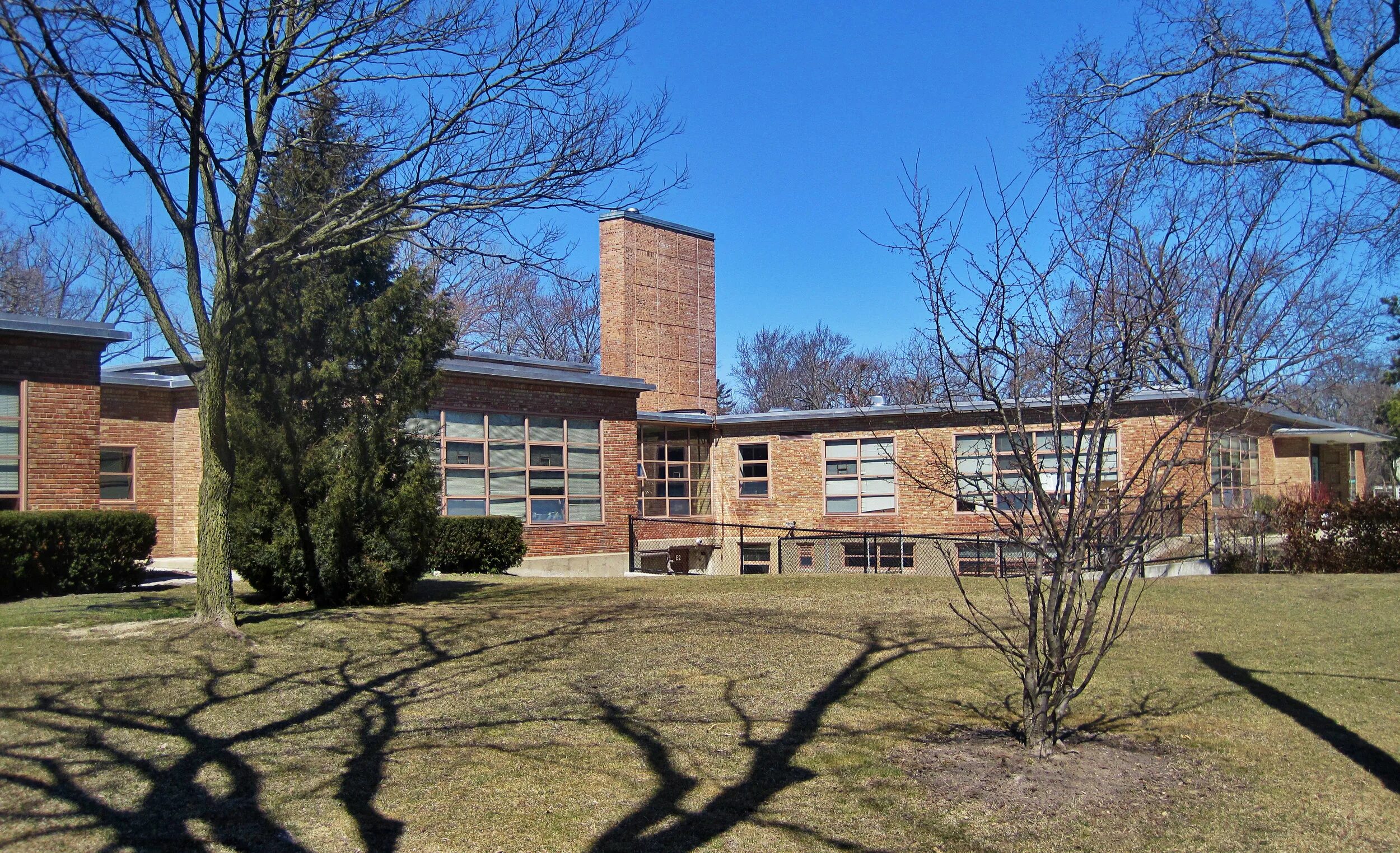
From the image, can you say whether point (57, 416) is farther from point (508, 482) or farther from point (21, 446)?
point (508, 482)

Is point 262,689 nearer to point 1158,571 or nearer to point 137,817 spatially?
point 137,817

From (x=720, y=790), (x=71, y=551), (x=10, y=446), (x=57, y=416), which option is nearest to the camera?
(x=720, y=790)

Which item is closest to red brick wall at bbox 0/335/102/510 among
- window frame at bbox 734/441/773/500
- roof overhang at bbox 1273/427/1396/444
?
window frame at bbox 734/441/773/500

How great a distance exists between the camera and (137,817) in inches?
200

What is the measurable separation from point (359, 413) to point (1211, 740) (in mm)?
9438

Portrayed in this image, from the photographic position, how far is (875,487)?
2608 cm

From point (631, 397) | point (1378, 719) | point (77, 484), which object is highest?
point (631, 397)

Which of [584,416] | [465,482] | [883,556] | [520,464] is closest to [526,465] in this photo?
[520,464]

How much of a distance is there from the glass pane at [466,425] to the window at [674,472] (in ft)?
21.1

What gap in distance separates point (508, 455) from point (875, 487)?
972 centimetres

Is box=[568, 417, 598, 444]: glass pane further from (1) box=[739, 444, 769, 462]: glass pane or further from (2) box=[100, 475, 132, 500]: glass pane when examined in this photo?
(2) box=[100, 475, 132, 500]: glass pane

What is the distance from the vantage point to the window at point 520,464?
1978 cm

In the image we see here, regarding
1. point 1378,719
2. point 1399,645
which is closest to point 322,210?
point 1378,719

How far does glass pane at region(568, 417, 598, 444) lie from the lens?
21.7 m
